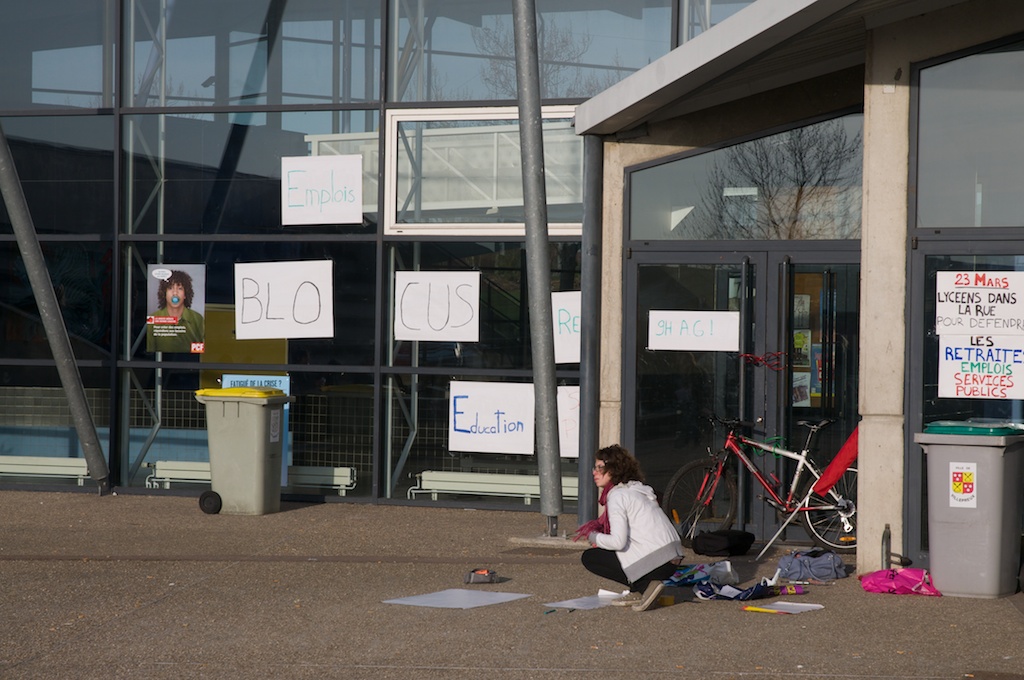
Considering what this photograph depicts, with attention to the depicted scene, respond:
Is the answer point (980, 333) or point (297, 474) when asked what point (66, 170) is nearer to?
point (297, 474)

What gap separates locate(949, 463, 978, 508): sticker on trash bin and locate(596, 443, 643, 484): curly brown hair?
1.85m

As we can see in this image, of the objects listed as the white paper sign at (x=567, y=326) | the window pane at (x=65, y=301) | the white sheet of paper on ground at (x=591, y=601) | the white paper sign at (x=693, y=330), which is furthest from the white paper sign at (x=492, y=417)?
the white sheet of paper on ground at (x=591, y=601)

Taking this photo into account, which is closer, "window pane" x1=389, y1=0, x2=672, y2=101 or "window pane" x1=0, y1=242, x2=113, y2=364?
"window pane" x1=389, y1=0, x2=672, y2=101

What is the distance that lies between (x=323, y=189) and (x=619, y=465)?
5581 millimetres

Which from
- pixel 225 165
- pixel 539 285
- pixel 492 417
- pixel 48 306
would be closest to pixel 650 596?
pixel 539 285

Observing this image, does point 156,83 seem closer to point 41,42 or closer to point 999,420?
point 41,42

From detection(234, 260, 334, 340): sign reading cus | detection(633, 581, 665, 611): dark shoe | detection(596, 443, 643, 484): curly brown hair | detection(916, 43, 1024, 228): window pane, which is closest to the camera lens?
detection(633, 581, 665, 611): dark shoe

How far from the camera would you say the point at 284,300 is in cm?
1249

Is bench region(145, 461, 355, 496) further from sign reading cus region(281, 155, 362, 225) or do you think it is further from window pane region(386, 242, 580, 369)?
sign reading cus region(281, 155, 362, 225)

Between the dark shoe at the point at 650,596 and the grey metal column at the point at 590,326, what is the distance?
9.62 feet

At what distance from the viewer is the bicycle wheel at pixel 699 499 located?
10039 millimetres

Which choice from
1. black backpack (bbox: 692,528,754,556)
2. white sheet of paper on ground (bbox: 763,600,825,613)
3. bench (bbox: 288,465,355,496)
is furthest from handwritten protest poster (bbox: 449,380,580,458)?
white sheet of paper on ground (bbox: 763,600,825,613)

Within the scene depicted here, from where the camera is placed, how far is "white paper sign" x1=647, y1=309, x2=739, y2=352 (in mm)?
10297

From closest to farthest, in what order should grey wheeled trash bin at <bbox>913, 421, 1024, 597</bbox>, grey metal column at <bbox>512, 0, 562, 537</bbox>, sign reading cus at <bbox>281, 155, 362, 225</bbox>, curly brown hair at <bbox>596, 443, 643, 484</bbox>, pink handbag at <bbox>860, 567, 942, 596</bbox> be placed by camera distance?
curly brown hair at <bbox>596, 443, 643, 484</bbox> → grey wheeled trash bin at <bbox>913, 421, 1024, 597</bbox> → pink handbag at <bbox>860, 567, 942, 596</bbox> → grey metal column at <bbox>512, 0, 562, 537</bbox> → sign reading cus at <bbox>281, 155, 362, 225</bbox>
